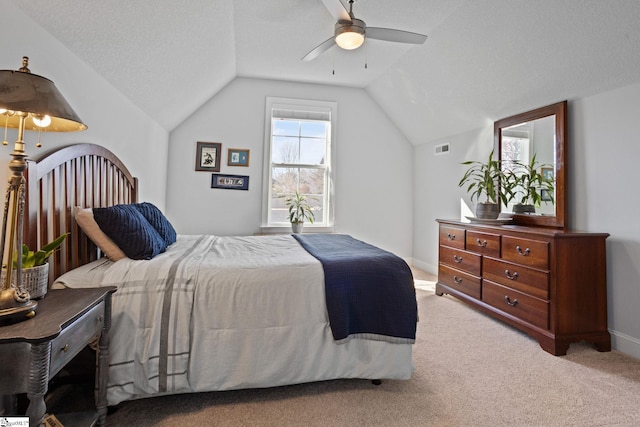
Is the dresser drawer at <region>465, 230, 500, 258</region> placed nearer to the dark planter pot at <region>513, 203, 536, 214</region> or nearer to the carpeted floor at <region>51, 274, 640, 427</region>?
the dark planter pot at <region>513, 203, 536, 214</region>

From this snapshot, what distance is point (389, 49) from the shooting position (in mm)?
3619

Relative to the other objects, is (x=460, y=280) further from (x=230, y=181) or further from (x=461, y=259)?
(x=230, y=181)

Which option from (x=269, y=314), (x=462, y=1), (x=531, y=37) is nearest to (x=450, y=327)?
(x=269, y=314)

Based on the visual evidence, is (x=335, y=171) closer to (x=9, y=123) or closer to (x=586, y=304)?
(x=586, y=304)

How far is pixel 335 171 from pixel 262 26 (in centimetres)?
223

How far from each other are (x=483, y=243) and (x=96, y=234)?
3115 millimetres

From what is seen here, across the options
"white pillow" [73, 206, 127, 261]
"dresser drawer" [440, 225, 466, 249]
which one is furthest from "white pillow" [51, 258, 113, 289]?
"dresser drawer" [440, 225, 466, 249]

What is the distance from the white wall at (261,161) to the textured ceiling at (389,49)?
326 mm

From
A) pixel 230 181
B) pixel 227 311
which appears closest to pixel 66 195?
pixel 227 311

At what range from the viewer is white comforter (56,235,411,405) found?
1595mm

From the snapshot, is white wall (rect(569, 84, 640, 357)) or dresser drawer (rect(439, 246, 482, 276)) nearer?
white wall (rect(569, 84, 640, 357))

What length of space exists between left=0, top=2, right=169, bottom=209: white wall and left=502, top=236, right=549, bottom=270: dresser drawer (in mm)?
3329

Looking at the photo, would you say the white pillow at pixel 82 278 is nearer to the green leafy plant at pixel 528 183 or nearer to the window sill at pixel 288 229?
the window sill at pixel 288 229

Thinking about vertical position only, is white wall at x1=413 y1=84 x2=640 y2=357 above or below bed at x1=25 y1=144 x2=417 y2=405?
above
